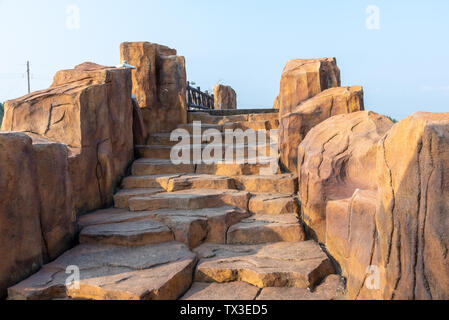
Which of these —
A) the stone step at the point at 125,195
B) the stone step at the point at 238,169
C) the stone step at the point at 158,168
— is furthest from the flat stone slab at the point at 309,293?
the stone step at the point at 158,168

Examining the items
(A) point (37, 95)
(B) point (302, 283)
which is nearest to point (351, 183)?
(B) point (302, 283)

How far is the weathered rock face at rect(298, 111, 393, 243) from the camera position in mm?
3309

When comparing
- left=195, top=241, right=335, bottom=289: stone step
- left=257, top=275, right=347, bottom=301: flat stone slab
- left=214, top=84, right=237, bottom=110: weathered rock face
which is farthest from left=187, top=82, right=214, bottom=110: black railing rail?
left=257, top=275, right=347, bottom=301: flat stone slab

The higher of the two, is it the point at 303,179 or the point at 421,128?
the point at 421,128

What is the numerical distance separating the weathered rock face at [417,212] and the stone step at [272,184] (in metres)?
2.44

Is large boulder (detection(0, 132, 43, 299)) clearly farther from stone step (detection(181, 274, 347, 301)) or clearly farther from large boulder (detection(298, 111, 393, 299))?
large boulder (detection(298, 111, 393, 299))

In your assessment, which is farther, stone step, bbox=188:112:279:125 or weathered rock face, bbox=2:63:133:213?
stone step, bbox=188:112:279:125

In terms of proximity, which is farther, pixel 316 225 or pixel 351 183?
pixel 316 225

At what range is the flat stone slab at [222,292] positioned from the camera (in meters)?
2.76

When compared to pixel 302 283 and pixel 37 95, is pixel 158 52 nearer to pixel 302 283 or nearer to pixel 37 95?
pixel 37 95

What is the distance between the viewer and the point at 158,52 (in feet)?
23.9

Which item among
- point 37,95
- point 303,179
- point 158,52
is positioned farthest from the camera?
point 158,52

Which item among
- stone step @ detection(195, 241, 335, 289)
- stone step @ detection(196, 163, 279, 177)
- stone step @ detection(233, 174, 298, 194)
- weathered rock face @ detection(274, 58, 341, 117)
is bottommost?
stone step @ detection(195, 241, 335, 289)
